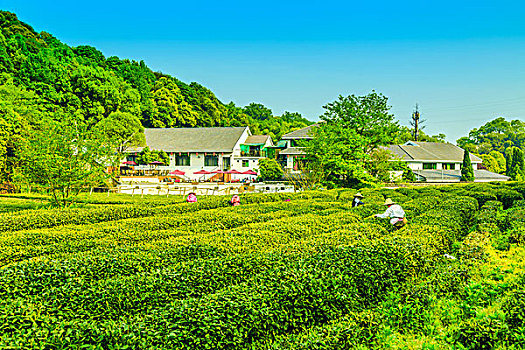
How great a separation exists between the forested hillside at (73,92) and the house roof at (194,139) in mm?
5185

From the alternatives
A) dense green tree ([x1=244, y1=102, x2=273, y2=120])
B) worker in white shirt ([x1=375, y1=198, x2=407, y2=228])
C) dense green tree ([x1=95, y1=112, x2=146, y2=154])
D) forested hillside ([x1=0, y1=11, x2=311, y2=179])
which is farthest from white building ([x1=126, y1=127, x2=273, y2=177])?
dense green tree ([x1=244, y1=102, x2=273, y2=120])

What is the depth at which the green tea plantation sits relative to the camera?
442 cm

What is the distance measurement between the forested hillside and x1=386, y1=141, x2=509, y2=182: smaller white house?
28.9 metres

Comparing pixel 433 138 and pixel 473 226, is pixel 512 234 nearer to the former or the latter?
pixel 473 226

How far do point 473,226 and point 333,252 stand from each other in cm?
864

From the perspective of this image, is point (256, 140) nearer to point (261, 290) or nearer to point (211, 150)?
point (211, 150)

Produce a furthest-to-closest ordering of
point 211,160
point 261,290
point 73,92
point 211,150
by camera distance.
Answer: point 211,160, point 211,150, point 73,92, point 261,290

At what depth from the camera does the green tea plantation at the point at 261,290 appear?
4.42 m

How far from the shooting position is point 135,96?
54.9 metres

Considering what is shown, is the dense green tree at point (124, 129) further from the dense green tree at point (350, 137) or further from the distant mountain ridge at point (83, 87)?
the dense green tree at point (350, 137)

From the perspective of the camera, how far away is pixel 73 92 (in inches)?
1887

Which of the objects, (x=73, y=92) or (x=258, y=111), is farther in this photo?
(x=258, y=111)

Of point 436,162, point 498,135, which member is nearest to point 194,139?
point 436,162

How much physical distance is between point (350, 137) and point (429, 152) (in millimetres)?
28713
